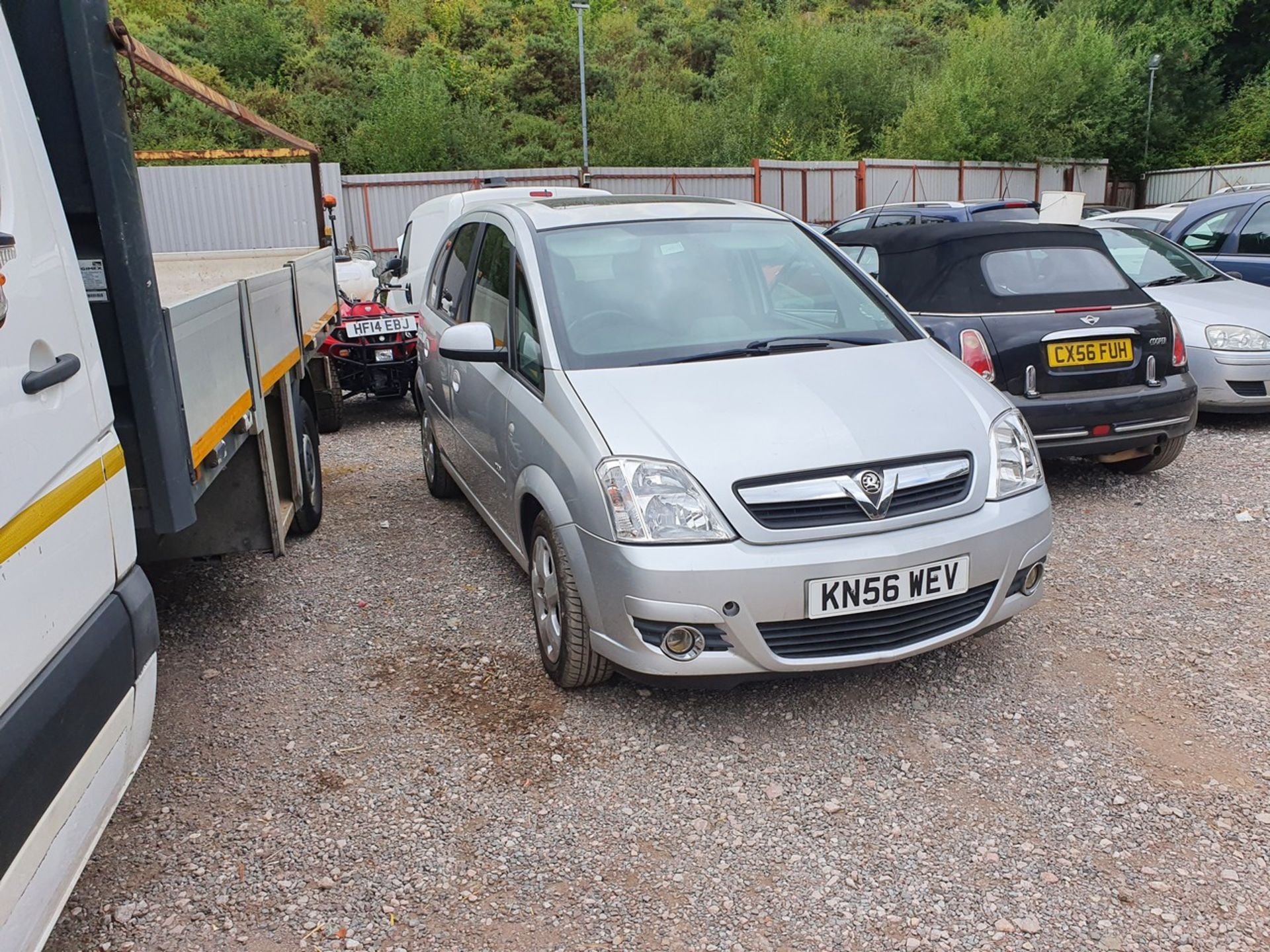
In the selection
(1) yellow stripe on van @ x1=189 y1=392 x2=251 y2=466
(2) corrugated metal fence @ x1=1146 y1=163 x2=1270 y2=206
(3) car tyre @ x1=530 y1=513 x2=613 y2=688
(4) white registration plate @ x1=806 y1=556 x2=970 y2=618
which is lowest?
(2) corrugated metal fence @ x1=1146 y1=163 x2=1270 y2=206

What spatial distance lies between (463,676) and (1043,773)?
2076 mm

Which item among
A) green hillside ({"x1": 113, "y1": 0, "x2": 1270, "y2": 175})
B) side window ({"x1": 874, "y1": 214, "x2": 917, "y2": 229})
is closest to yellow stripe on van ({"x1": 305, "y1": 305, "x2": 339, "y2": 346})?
side window ({"x1": 874, "y1": 214, "x2": 917, "y2": 229})

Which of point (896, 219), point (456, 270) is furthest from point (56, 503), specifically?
point (896, 219)

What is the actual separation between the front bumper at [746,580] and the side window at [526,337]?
803 millimetres

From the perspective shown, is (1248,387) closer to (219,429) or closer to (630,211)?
(630,211)

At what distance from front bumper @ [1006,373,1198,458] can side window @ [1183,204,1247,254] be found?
4.56m

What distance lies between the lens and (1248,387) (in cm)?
702

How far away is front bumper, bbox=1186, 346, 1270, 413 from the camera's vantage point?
696cm

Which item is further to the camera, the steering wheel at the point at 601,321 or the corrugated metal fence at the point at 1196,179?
the corrugated metal fence at the point at 1196,179

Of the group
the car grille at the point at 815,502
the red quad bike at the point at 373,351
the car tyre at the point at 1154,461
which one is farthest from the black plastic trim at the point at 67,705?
the red quad bike at the point at 373,351

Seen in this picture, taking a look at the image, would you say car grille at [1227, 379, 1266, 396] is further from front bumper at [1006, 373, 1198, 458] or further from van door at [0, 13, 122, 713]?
van door at [0, 13, 122, 713]

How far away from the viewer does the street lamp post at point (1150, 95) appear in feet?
98.0

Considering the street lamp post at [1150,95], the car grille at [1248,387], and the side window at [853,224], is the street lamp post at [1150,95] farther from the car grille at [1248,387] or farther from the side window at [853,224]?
the car grille at [1248,387]

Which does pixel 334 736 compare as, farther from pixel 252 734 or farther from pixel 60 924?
pixel 60 924
